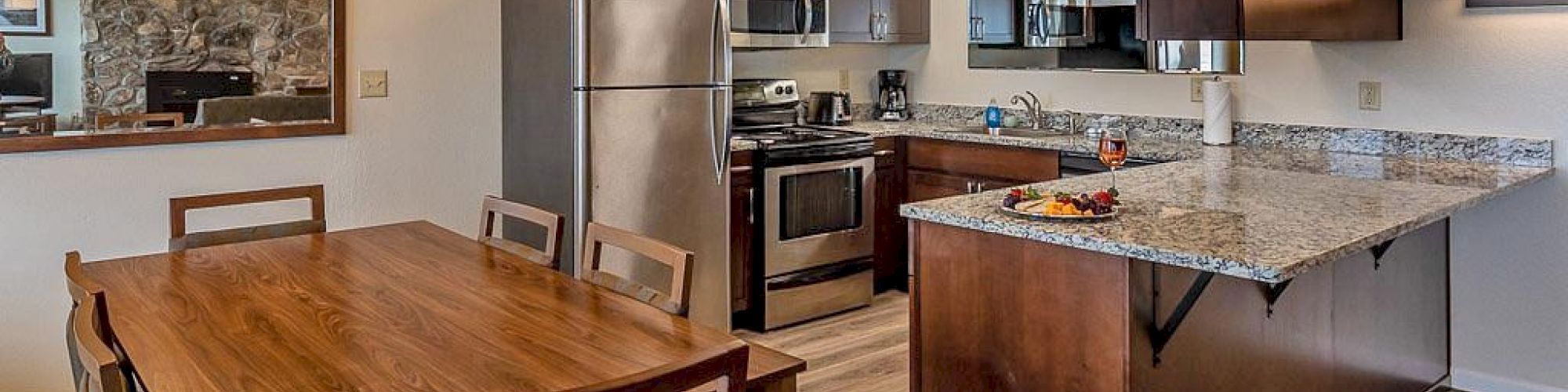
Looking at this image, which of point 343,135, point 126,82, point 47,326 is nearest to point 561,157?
point 343,135

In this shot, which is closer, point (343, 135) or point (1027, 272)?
point (1027, 272)

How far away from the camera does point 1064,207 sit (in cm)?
254

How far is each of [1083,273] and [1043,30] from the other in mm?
2558

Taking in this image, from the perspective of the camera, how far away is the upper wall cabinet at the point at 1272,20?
11.4ft

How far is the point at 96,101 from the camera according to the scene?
3.21 meters

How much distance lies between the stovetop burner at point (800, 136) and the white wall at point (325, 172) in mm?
Result: 1031

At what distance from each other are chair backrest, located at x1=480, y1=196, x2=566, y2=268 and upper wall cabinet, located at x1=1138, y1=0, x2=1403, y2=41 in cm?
205

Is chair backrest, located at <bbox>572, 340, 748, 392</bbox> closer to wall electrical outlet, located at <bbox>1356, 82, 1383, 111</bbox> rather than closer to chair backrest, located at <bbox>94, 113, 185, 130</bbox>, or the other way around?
chair backrest, located at <bbox>94, 113, 185, 130</bbox>

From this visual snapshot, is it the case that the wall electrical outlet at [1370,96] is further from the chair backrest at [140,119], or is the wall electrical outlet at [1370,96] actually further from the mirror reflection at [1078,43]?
the chair backrest at [140,119]

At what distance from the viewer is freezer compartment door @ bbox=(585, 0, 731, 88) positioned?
12.2 feet

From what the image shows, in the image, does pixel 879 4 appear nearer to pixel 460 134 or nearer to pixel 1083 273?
pixel 460 134

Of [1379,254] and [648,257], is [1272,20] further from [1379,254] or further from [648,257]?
[648,257]

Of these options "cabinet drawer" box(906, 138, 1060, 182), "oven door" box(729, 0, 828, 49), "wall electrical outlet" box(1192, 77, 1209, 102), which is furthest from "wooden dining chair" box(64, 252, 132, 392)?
"wall electrical outlet" box(1192, 77, 1209, 102)

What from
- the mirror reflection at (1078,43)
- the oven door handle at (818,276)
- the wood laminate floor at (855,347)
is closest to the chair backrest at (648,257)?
the wood laminate floor at (855,347)
